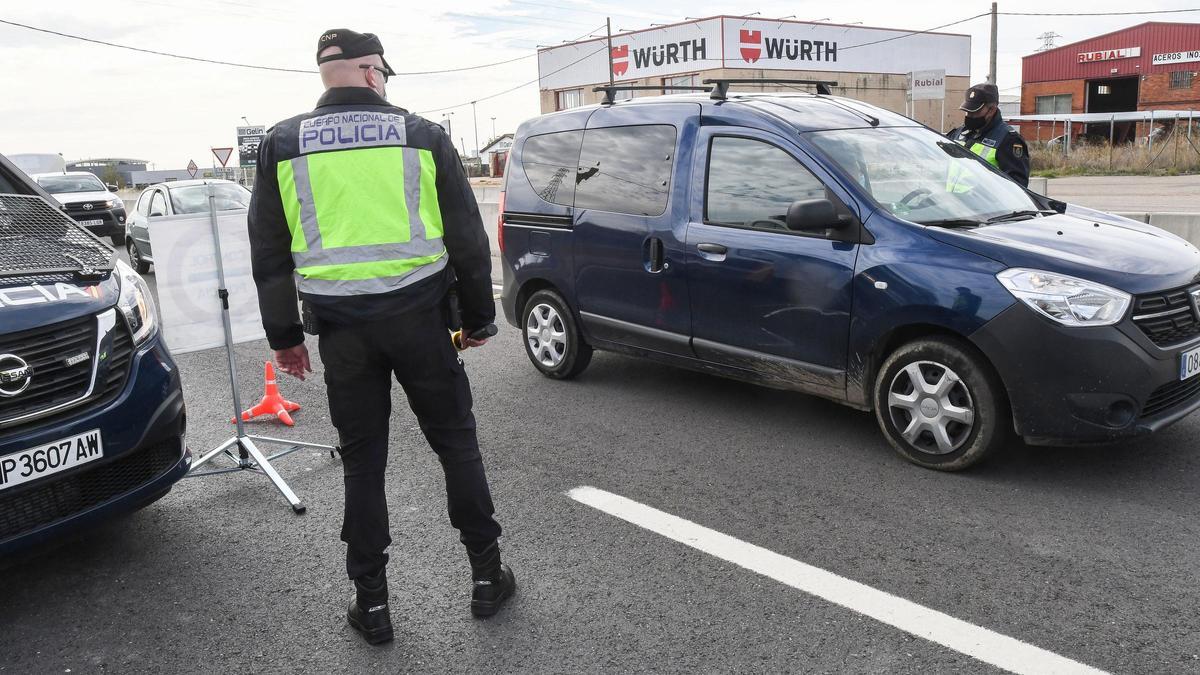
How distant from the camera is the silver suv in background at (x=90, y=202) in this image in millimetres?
19531

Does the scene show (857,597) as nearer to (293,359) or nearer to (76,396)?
(293,359)

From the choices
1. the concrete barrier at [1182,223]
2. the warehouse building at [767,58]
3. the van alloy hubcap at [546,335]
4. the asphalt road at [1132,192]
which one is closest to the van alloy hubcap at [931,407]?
the van alloy hubcap at [546,335]

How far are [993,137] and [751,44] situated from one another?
45985 millimetres

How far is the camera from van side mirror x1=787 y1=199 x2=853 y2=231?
4.54 meters

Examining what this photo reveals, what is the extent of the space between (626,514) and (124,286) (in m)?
2.26

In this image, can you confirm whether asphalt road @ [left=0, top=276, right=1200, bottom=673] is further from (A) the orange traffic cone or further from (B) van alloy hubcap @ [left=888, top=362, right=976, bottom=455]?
(A) the orange traffic cone

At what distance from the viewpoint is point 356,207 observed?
2.90 meters

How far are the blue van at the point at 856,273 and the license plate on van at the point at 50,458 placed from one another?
313 centimetres

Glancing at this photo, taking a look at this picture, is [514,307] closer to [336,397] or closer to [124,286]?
[124,286]

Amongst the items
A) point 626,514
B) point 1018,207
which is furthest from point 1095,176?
point 626,514

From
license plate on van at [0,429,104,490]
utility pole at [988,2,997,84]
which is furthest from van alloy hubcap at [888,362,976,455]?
utility pole at [988,2,997,84]

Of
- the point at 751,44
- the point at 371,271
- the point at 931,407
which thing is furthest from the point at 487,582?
the point at 751,44

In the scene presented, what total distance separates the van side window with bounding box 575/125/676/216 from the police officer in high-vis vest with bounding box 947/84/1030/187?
8.20 feet

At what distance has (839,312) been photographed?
4652 mm
